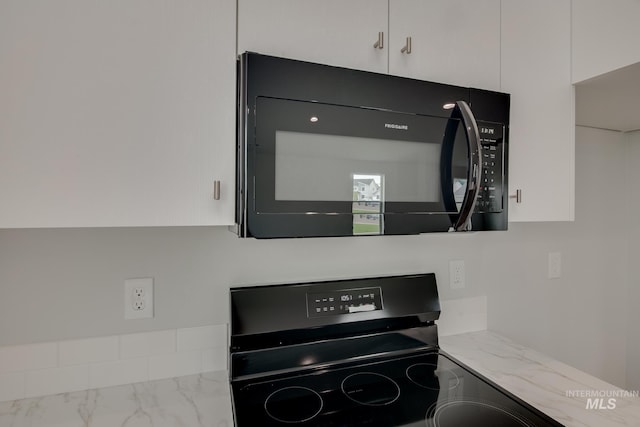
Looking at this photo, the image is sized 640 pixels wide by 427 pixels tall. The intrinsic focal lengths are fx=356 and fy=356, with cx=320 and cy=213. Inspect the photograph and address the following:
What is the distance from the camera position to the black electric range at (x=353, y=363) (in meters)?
0.84

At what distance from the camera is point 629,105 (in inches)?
51.8

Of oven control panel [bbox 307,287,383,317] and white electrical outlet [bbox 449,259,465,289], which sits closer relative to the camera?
oven control panel [bbox 307,287,383,317]

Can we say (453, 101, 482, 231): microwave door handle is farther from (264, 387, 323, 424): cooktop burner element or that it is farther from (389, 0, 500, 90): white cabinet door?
(264, 387, 323, 424): cooktop burner element

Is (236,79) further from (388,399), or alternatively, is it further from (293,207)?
(388,399)

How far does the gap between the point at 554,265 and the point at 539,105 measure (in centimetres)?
84

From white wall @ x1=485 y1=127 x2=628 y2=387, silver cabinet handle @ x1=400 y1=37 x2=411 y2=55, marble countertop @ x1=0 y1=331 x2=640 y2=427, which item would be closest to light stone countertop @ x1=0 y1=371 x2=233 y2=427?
marble countertop @ x1=0 y1=331 x2=640 y2=427

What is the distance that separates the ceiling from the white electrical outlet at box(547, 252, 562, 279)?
60cm

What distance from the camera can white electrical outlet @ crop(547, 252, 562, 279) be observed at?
5.24 feet

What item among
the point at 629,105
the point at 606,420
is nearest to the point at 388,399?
the point at 606,420

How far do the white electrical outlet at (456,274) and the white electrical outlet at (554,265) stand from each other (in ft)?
1.66

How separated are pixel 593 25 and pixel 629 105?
0.42 meters

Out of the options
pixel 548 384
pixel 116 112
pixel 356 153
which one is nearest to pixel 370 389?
pixel 548 384

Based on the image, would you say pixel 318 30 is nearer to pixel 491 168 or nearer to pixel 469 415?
pixel 491 168

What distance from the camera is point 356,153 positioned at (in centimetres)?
84
